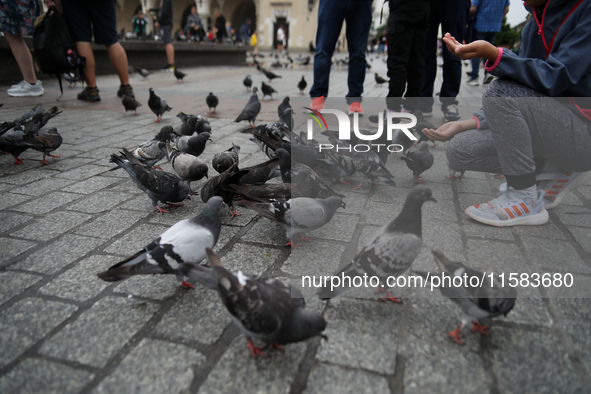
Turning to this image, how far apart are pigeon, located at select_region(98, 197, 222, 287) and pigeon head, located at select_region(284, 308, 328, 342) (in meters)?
0.65

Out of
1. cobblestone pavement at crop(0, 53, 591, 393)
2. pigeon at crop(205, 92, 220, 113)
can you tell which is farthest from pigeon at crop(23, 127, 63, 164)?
pigeon at crop(205, 92, 220, 113)

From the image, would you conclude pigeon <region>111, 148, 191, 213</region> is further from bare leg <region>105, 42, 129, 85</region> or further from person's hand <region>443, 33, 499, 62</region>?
bare leg <region>105, 42, 129, 85</region>

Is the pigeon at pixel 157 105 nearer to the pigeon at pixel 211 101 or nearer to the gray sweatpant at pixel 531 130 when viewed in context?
the pigeon at pixel 211 101

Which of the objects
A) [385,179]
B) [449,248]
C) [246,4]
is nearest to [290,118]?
[385,179]

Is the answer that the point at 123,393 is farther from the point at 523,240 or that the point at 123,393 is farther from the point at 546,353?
the point at 523,240

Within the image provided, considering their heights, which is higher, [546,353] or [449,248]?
[449,248]

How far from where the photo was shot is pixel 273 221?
9.71 ft

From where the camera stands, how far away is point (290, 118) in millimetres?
5855

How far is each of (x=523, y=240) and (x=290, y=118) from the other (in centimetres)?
411

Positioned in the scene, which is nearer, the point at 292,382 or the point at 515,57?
the point at 292,382

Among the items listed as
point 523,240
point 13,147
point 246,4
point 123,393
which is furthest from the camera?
point 246,4

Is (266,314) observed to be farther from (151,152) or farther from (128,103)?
(128,103)

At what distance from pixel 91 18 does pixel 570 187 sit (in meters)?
8.44

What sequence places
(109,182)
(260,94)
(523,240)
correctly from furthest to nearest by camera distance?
1. (260,94)
2. (109,182)
3. (523,240)
